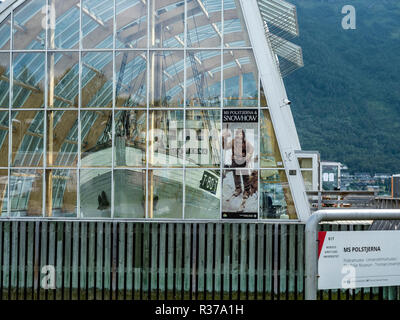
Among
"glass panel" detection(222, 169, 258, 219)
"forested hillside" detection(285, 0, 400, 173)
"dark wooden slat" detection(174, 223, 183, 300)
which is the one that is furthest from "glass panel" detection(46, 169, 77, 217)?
"forested hillside" detection(285, 0, 400, 173)

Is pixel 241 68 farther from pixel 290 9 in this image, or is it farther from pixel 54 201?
pixel 290 9

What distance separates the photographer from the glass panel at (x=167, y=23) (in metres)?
12.3

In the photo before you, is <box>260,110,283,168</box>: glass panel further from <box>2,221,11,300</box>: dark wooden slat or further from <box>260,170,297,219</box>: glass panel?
<box>2,221,11,300</box>: dark wooden slat

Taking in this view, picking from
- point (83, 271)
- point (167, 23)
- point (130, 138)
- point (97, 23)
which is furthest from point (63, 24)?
point (83, 271)

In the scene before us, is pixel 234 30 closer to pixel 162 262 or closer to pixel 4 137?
pixel 162 262

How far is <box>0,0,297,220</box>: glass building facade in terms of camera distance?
39.5 feet

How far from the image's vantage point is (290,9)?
1817 cm

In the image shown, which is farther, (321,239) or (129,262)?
(129,262)

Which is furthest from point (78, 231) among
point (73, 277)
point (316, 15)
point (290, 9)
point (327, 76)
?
point (316, 15)

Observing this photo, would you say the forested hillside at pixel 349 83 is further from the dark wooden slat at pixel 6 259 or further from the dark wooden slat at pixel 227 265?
the dark wooden slat at pixel 6 259

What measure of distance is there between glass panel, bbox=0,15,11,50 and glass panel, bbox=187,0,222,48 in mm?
4151

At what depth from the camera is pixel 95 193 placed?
40.0 feet

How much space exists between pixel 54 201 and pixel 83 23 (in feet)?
13.4

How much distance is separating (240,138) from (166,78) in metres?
2.14
